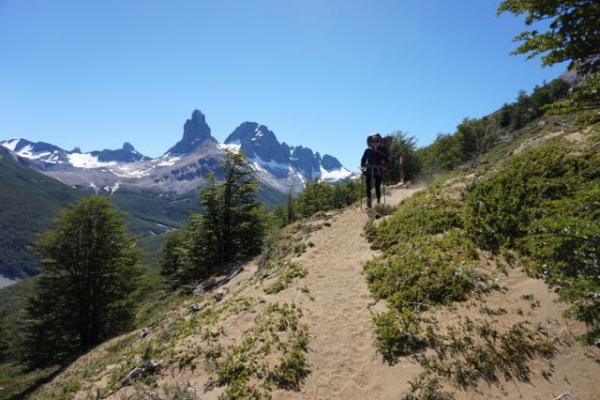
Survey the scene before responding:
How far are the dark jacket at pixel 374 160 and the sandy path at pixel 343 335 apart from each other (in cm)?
452

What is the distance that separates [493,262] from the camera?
25.2ft

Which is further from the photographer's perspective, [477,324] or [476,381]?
[477,324]

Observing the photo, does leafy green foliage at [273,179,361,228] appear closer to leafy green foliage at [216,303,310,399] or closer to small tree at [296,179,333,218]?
small tree at [296,179,333,218]

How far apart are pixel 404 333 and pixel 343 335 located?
5.46 ft

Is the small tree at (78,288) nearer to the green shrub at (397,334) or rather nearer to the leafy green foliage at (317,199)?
the green shrub at (397,334)

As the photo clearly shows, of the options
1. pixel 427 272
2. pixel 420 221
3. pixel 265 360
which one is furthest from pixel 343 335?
pixel 420 221

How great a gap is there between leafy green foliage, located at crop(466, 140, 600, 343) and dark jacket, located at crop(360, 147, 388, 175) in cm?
519

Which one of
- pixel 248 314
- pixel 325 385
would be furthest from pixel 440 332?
pixel 248 314

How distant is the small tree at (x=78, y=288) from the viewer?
1917 centimetres

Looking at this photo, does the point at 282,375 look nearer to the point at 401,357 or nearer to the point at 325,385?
the point at 325,385

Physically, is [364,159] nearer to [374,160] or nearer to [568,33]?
[374,160]

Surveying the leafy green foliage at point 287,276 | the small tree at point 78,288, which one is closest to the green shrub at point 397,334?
the leafy green foliage at point 287,276

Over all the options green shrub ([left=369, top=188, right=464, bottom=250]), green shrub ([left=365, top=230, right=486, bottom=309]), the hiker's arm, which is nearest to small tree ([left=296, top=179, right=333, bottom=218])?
the hiker's arm

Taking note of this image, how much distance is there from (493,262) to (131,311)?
953 inches
